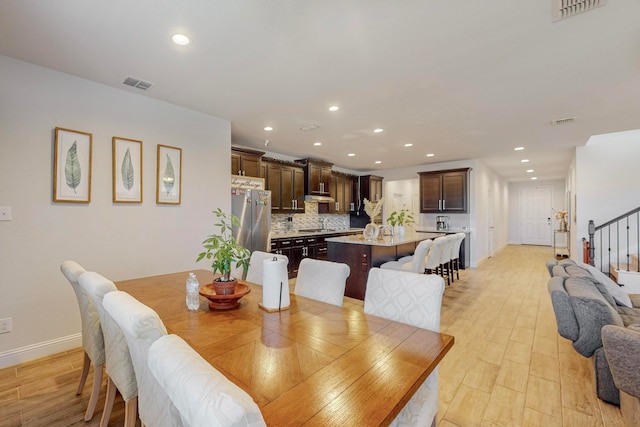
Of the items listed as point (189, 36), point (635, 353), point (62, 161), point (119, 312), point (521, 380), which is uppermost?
point (189, 36)

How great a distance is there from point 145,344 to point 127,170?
2682mm

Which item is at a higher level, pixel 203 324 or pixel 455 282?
pixel 203 324

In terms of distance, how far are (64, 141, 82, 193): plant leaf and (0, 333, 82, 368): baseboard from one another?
140 cm

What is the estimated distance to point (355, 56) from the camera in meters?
2.36

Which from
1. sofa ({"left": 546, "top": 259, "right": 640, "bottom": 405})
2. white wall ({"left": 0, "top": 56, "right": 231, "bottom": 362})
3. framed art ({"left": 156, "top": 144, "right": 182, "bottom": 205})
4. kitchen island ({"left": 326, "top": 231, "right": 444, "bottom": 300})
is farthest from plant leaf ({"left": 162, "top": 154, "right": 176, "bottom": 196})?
sofa ({"left": 546, "top": 259, "right": 640, "bottom": 405})

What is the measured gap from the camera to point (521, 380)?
2.24 metres

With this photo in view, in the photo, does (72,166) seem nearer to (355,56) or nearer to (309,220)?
(355,56)

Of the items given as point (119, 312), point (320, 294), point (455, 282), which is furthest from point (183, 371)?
point (455, 282)

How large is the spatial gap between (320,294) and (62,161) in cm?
268

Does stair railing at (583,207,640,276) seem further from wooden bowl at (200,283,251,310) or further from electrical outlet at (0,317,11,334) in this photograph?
electrical outlet at (0,317,11,334)

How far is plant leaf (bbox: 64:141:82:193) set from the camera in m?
2.69

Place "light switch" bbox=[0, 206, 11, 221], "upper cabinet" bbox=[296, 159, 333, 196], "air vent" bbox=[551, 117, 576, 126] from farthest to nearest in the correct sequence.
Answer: "upper cabinet" bbox=[296, 159, 333, 196], "air vent" bbox=[551, 117, 576, 126], "light switch" bbox=[0, 206, 11, 221]

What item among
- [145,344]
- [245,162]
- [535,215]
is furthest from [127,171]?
[535,215]

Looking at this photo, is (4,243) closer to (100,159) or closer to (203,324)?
(100,159)
